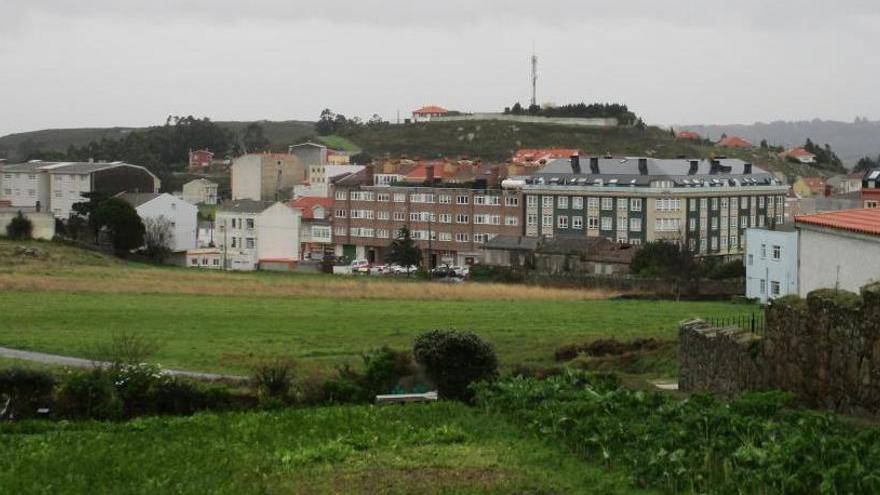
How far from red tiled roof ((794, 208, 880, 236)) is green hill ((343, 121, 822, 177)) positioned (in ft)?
435

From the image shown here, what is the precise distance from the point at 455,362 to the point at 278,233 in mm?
78999

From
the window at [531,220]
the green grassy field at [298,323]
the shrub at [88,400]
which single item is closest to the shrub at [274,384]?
the shrub at [88,400]

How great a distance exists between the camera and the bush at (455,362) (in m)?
28.9

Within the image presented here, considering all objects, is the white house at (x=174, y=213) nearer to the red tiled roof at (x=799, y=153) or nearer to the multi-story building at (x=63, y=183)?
the multi-story building at (x=63, y=183)

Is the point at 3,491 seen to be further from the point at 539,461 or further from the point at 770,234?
the point at 770,234

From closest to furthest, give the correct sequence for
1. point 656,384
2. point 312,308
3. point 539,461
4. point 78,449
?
point 539,461 < point 78,449 < point 656,384 < point 312,308

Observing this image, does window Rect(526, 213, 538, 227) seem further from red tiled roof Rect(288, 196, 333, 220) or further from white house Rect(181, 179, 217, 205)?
white house Rect(181, 179, 217, 205)

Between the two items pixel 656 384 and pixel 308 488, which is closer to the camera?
pixel 308 488

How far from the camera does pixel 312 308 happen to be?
189 feet

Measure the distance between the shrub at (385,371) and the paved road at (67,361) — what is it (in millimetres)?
3950

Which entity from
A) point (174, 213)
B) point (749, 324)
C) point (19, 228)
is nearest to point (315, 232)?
point (174, 213)

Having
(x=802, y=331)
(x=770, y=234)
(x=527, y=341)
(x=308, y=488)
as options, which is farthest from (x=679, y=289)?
(x=308, y=488)

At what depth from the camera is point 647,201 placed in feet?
324

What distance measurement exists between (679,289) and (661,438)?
5709 centimetres
